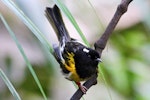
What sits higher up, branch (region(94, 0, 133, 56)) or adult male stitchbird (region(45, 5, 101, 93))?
branch (region(94, 0, 133, 56))

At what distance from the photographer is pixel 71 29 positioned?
5.45ft

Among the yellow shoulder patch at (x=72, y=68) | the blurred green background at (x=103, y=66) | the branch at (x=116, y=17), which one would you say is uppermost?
the branch at (x=116, y=17)

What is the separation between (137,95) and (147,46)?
21 cm

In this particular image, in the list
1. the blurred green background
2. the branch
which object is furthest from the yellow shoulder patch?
the blurred green background

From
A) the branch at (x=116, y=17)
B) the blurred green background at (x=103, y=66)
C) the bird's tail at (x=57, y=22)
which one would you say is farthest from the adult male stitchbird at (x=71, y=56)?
the blurred green background at (x=103, y=66)

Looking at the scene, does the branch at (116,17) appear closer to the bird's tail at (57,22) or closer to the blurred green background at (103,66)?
the bird's tail at (57,22)

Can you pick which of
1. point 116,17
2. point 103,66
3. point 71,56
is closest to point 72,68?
point 71,56

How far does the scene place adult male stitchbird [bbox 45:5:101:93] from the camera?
32.8 inches

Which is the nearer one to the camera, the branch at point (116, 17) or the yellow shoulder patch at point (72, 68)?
the branch at point (116, 17)

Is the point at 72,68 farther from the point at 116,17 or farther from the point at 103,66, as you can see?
the point at 103,66

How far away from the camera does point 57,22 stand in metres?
0.93

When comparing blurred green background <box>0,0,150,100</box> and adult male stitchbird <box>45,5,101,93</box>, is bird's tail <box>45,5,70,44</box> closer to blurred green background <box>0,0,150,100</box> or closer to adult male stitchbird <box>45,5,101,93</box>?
adult male stitchbird <box>45,5,101,93</box>

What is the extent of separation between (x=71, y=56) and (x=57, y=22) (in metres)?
0.08

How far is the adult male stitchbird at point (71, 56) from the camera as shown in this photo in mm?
833
